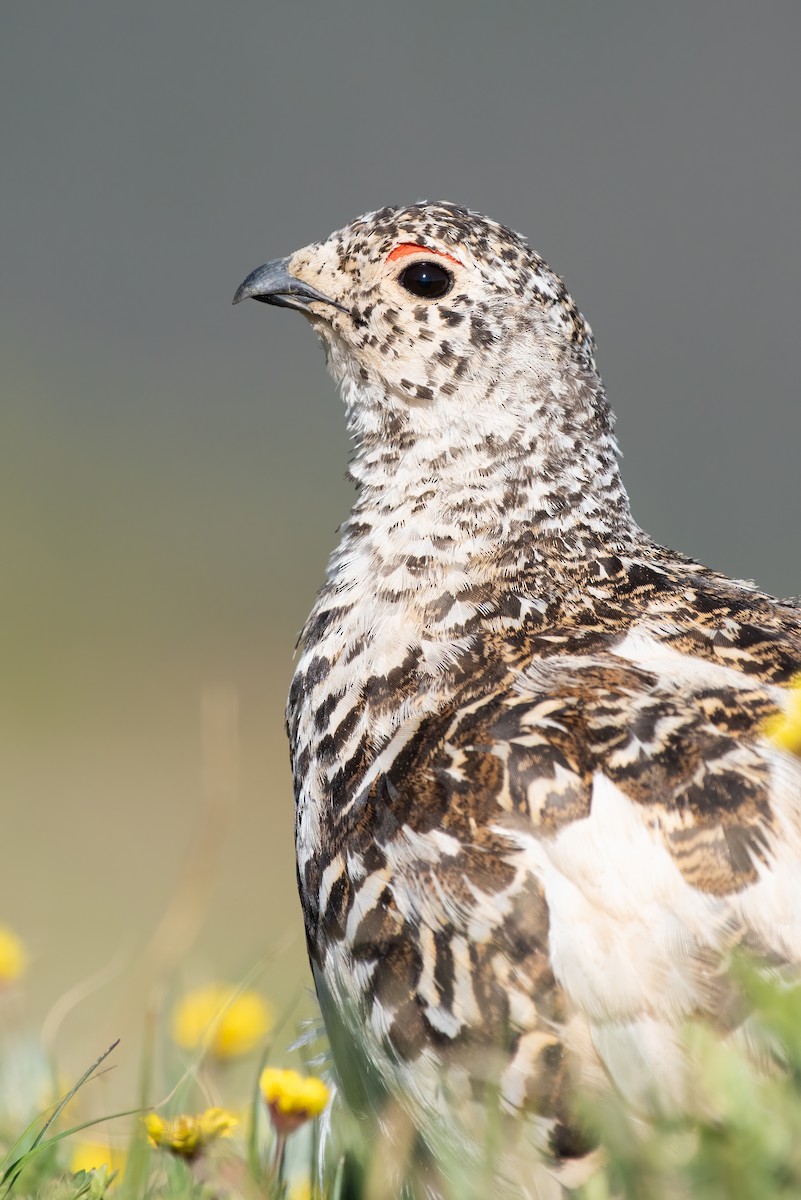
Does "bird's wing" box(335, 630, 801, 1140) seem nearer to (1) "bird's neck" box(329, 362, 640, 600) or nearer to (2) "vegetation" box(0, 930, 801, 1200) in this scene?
(2) "vegetation" box(0, 930, 801, 1200)

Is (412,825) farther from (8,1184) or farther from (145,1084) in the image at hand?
(8,1184)

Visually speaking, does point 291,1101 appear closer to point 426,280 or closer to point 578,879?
point 578,879

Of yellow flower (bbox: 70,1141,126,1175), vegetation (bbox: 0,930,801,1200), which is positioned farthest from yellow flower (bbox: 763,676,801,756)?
yellow flower (bbox: 70,1141,126,1175)

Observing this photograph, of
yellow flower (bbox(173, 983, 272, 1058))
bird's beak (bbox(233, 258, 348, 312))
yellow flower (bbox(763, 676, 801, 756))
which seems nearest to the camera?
yellow flower (bbox(763, 676, 801, 756))

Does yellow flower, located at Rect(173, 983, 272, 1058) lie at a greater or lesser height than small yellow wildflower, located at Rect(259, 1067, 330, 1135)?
greater

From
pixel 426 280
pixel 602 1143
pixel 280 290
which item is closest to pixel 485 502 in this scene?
pixel 426 280

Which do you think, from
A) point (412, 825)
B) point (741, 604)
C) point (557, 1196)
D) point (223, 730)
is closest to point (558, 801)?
point (412, 825)
